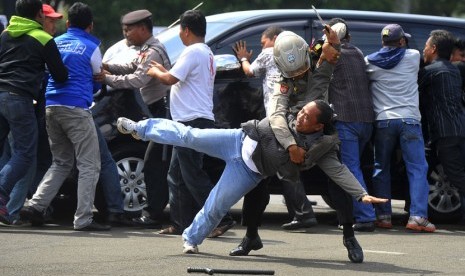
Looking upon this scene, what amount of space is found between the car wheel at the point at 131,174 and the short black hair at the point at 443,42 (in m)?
2.93

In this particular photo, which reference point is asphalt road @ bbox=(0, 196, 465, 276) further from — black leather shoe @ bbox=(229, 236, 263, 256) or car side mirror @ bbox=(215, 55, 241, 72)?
car side mirror @ bbox=(215, 55, 241, 72)

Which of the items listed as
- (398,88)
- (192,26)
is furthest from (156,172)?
(398,88)

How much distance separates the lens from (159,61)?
12.0 m

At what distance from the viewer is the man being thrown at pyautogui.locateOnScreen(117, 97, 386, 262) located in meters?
9.70

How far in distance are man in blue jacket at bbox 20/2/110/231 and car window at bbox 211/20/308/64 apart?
1.25 metres

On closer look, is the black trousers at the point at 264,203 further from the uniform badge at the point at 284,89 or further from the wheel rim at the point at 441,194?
the wheel rim at the point at 441,194

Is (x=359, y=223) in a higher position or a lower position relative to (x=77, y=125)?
lower

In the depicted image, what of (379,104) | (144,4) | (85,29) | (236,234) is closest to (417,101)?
(379,104)

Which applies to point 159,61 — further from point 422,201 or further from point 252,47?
point 422,201

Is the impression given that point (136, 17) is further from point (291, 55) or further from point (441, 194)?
point (441, 194)

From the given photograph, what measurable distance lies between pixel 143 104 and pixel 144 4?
18.2 meters

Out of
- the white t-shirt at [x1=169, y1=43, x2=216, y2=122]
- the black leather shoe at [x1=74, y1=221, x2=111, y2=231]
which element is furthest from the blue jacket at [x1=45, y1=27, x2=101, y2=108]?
the black leather shoe at [x1=74, y1=221, x2=111, y2=231]

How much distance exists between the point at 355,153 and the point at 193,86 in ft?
5.96

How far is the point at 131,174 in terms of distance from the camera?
12.3 m
